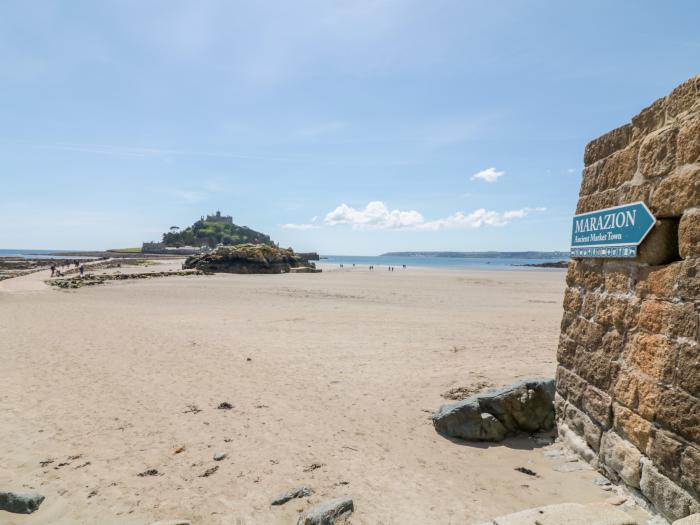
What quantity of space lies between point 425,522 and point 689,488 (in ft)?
8.08

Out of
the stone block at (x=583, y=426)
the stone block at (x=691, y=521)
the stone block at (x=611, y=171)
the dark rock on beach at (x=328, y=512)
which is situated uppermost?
the stone block at (x=611, y=171)

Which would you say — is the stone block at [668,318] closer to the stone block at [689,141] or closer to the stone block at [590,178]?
the stone block at [689,141]

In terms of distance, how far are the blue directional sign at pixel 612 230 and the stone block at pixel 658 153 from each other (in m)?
0.36

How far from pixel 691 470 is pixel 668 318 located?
52.5 inches

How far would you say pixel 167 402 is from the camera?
795 centimetres

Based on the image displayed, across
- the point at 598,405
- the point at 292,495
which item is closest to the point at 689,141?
the point at 598,405

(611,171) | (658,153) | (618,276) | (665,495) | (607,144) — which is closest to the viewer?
(665,495)

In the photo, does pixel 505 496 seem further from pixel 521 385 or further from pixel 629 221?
pixel 629 221

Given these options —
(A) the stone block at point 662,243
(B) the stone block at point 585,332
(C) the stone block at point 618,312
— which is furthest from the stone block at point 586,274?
(A) the stone block at point 662,243

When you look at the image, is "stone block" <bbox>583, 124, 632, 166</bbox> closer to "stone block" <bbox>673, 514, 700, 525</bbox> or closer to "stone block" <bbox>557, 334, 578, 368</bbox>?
"stone block" <bbox>557, 334, 578, 368</bbox>

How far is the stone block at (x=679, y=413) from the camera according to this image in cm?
354

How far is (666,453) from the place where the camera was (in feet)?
12.6

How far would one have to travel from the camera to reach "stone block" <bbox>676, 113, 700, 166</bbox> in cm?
366

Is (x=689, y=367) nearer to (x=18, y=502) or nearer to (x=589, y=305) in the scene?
(x=589, y=305)
